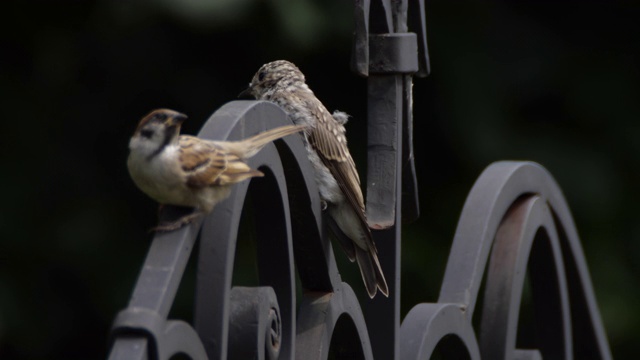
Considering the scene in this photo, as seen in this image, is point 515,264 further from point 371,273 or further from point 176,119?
point 176,119

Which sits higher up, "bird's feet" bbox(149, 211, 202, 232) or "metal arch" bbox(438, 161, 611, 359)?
"bird's feet" bbox(149, 211, 202, 232)

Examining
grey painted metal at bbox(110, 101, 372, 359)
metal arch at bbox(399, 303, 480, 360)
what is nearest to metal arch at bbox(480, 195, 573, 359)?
metal arch at bbox(399, 303, 480, 360)

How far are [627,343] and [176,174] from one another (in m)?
3.05

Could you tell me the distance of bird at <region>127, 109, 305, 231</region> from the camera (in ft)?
4.50

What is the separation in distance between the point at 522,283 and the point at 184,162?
1.09m

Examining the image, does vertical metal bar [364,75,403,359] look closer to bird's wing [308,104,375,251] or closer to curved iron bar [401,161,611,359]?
curved iron bar [401,161,611,359]

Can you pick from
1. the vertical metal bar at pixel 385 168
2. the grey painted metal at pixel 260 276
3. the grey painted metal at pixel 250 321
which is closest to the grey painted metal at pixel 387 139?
the vertical metal bar at pixel 385 168

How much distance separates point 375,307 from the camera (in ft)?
6.52

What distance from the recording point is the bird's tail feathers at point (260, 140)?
139 cm

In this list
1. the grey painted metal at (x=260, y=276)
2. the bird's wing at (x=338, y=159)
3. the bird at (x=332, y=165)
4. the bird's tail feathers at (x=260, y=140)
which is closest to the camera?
the grey painted metal at (x=260, y=276)

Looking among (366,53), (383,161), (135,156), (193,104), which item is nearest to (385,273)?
(383,161)

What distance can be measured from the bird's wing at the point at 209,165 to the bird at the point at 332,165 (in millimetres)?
617

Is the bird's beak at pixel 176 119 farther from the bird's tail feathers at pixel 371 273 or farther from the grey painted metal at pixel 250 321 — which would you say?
the bird's tail feathers at pixel 371 273

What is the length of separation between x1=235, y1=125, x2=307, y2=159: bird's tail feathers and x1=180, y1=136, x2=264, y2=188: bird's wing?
16 mm
